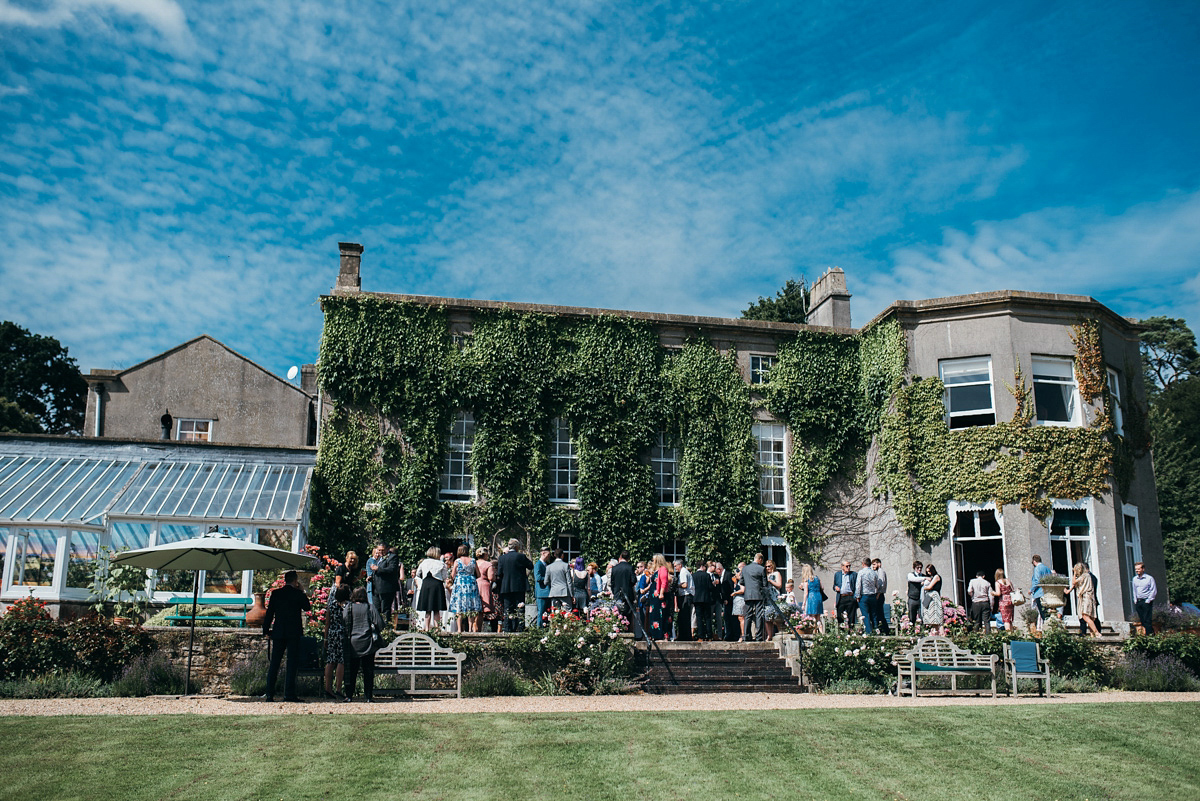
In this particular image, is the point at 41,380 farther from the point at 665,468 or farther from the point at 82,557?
the point at 665,468

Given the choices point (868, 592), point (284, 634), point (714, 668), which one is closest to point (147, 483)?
point (284, 634)

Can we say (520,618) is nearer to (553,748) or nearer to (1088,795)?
(553,748)

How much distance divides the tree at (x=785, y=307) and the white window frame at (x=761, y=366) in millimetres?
17557

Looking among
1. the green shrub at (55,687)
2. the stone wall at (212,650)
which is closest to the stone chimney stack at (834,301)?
the stone wall at (212,650)

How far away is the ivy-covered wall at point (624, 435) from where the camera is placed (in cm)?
2095

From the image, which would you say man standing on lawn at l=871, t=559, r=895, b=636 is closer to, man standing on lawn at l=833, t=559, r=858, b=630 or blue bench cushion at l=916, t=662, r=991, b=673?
man standing on lawn at l=833, t=559, r=858, b=630

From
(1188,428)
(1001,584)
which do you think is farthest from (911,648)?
(1188,428)

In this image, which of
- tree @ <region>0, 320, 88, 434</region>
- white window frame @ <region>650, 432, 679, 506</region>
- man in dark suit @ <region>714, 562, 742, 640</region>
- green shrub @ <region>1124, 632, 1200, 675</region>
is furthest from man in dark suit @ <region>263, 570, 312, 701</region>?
tree @ <region>0, 320, 88, 434</region>

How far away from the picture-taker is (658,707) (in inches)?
488

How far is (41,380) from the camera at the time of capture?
47.0 meters

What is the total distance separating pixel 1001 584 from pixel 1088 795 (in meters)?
9.80

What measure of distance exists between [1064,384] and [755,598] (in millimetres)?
9994

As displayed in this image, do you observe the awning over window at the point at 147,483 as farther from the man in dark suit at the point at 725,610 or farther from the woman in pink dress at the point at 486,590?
the man in dark suit at the point at 725,610

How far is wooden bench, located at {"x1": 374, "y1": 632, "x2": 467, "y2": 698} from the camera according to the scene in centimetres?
1303
